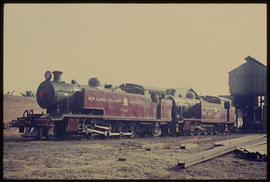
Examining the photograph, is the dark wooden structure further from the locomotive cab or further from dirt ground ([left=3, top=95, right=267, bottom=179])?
dirt ground ([left=3, top=95, right=267, bottom=179])

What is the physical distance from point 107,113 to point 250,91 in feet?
74.4

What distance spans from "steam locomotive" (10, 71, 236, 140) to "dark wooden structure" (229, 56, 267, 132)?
38.9ft

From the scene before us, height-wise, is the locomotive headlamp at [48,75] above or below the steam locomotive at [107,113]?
above

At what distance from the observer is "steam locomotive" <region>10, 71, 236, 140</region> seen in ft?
43.3

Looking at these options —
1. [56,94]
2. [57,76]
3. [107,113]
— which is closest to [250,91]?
[107,113]

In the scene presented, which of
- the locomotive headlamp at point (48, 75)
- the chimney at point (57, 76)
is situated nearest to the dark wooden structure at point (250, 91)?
the chimney at point (57, 76)

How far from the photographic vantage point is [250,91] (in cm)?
3162

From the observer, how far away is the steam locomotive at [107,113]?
1321 centimetres

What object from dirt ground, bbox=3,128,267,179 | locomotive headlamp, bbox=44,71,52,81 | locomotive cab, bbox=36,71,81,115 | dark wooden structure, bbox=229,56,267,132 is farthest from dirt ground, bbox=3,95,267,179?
dark wooden structure, bbox=229,56,267,132

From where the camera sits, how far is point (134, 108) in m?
16.8

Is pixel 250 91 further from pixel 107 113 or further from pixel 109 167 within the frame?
pixel 109 167

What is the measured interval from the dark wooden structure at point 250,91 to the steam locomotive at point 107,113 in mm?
11851

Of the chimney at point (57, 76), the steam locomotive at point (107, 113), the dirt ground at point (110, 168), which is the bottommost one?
the dirt ground at point (110, 168)

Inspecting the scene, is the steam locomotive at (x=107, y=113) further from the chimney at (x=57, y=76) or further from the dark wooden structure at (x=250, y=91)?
the dark wooden structure at (x=250, y=91)
